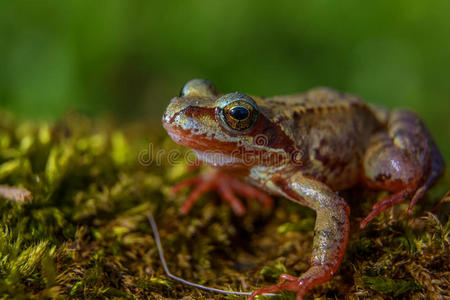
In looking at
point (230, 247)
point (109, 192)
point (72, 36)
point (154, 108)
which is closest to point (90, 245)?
point (109, 192)

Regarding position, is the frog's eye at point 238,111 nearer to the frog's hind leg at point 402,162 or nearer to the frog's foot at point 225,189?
the frog's foot at point 225,189

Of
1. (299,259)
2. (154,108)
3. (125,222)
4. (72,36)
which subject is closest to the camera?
(299,259)

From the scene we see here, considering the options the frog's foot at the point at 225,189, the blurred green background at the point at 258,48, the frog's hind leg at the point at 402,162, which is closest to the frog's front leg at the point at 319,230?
the frog's hind leg at the point at 402,162

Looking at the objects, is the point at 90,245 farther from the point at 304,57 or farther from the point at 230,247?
the point at 304,57

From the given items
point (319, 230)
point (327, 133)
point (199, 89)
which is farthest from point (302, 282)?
point (199, 89)

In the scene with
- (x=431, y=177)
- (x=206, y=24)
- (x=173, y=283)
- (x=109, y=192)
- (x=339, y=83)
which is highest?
(x=206, y=24)

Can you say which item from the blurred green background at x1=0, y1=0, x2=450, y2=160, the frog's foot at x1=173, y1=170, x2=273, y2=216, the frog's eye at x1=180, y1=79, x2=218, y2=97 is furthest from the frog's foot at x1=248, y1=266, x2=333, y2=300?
the blurred green background at x1=0, y1=0, x2=450, y2=160

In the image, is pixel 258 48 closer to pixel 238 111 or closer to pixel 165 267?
pixel 238 111
